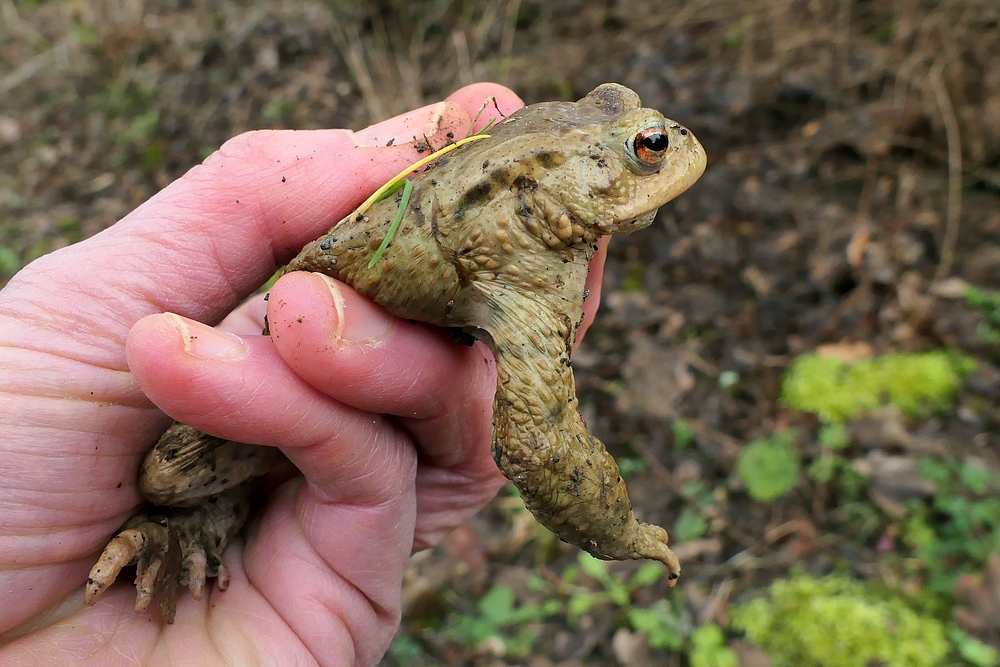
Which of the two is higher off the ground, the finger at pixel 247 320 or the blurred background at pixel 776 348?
the finger at pixel 247 320

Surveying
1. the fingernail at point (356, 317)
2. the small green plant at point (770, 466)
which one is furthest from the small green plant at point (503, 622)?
the fingernail at point (356, 317)

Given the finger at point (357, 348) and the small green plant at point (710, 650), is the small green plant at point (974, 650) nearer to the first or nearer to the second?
the small green plant at point (710, 650)

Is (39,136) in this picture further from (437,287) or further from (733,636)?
(733,636)

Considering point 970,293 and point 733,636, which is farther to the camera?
point 970,293

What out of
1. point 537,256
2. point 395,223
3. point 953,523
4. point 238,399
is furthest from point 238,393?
point 953,523

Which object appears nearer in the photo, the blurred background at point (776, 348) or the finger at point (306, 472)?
the finger at point (306, 472)

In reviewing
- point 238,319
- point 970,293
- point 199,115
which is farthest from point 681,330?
point 199,115
